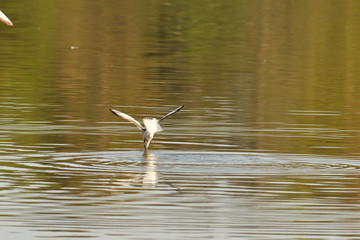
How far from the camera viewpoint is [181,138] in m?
21.5

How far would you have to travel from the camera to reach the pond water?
550 inches

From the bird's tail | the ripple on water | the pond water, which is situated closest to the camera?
the ripple on water

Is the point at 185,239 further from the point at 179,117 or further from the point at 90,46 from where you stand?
the point at 90,46

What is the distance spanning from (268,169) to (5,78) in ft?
49.9

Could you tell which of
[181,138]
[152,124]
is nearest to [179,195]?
[152,124]

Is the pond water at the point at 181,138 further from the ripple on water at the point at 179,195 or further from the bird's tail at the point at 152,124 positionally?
the bird's tail at the point at 152,124

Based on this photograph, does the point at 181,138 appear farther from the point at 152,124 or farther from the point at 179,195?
the point at 179,195

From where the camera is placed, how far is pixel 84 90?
2969cm

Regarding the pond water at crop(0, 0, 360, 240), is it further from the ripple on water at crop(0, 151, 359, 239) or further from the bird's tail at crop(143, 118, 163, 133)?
the bird's tail at crop(143, 118, 163, 133)

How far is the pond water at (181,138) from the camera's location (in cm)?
1398

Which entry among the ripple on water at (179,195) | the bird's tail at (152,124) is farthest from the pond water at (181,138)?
the bird's tail at (152,124)

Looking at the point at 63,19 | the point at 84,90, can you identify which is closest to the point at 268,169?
the point at 84,90

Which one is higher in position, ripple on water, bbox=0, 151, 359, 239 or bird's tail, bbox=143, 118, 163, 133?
bird's tail, bbox=143, 118, 163, 133

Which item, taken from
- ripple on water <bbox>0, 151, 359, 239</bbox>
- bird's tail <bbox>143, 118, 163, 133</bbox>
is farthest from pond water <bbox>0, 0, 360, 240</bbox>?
bird's tail <bbox>143, 118, 163, 133</bbox>
